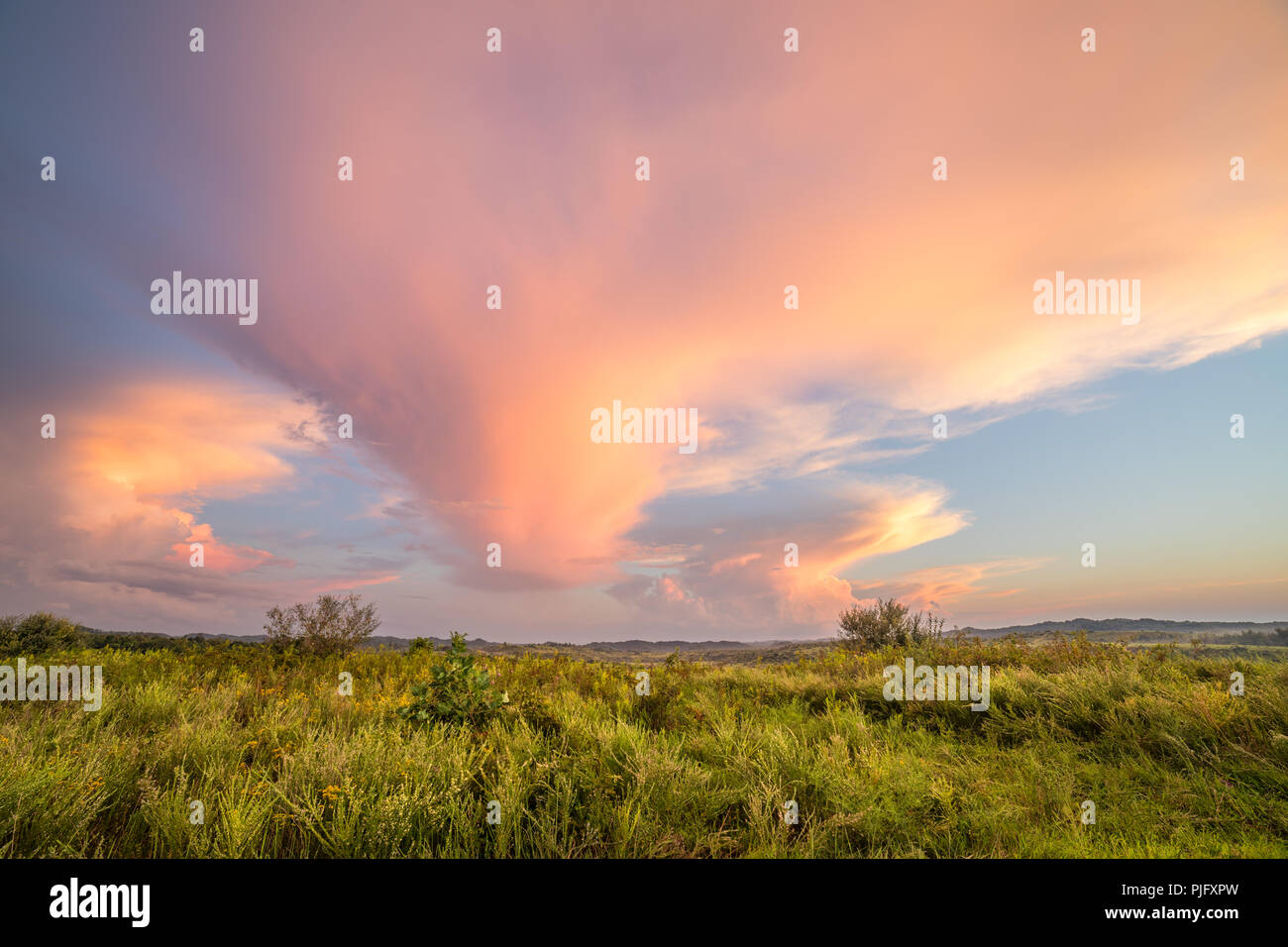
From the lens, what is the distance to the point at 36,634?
15.9 m

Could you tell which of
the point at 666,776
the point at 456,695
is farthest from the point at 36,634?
the point at 666,776

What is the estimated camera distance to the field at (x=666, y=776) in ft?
12.9

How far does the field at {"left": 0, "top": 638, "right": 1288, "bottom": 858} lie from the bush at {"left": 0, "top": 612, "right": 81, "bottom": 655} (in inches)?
459

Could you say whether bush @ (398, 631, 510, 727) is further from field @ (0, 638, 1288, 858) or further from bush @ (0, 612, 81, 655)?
bush @ (0, 612, 81, 655)

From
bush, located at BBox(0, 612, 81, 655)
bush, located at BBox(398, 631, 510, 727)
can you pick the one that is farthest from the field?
bush, located at BBox(0, 612, 81, 655)

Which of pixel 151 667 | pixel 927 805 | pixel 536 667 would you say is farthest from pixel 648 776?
pixel 151 667

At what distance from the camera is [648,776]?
189 inches

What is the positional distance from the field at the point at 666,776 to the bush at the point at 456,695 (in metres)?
0.19

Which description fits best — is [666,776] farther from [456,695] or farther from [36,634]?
[36,634]

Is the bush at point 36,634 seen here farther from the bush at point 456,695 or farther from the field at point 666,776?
the bush at point 456,695

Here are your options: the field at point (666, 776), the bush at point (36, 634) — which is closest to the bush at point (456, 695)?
the field at point (666, 776)
